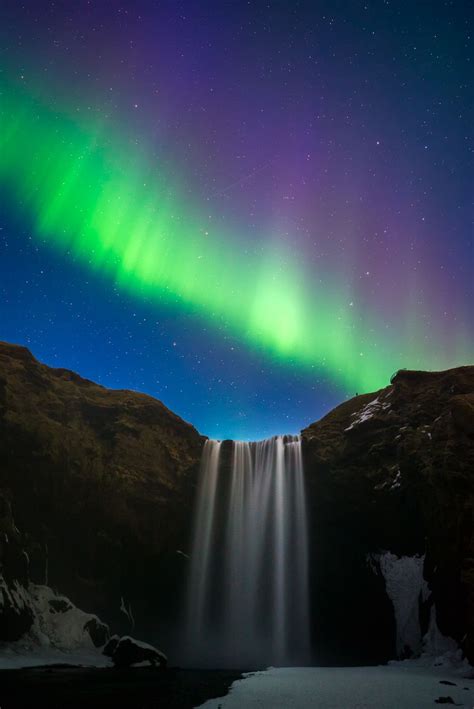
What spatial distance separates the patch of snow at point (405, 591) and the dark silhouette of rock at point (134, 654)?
49.0ft

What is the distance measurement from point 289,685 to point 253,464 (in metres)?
22.1

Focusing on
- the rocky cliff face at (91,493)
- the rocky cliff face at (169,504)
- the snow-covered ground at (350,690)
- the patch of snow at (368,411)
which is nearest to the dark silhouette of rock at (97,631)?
the rocky cliff face at (169,504)

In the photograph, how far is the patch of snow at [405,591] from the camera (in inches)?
1155

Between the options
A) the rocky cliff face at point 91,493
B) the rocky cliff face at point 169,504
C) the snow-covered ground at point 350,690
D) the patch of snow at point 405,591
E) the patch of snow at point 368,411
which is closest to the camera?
the snow-covered ground at point 350,690

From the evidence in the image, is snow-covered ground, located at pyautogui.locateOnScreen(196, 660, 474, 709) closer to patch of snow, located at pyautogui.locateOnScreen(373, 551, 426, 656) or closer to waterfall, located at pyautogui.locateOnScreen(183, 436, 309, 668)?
patch of snow, located at pyautogui.locateOnScreen(373, 551, 426, 656)

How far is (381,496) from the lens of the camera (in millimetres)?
33781

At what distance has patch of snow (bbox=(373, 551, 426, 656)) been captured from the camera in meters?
29.3

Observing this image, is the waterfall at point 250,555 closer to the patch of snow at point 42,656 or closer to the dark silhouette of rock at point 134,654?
the dark silhouette of rock at point 134,654

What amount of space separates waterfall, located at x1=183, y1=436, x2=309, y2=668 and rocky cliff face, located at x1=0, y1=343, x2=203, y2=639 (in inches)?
67.0

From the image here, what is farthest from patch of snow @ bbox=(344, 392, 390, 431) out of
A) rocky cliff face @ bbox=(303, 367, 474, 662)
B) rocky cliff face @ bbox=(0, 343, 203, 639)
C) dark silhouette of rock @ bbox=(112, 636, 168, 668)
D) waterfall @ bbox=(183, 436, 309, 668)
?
dark silhouette of rock @ bbox=(112, 636, 168, 668)

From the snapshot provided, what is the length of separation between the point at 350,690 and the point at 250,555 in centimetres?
2169

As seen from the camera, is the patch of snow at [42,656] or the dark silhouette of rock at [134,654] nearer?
the patch of snow at [42,656]

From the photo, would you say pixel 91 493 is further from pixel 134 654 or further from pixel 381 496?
pixel 381 496

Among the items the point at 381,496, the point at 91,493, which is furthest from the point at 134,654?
the point at 381,496
